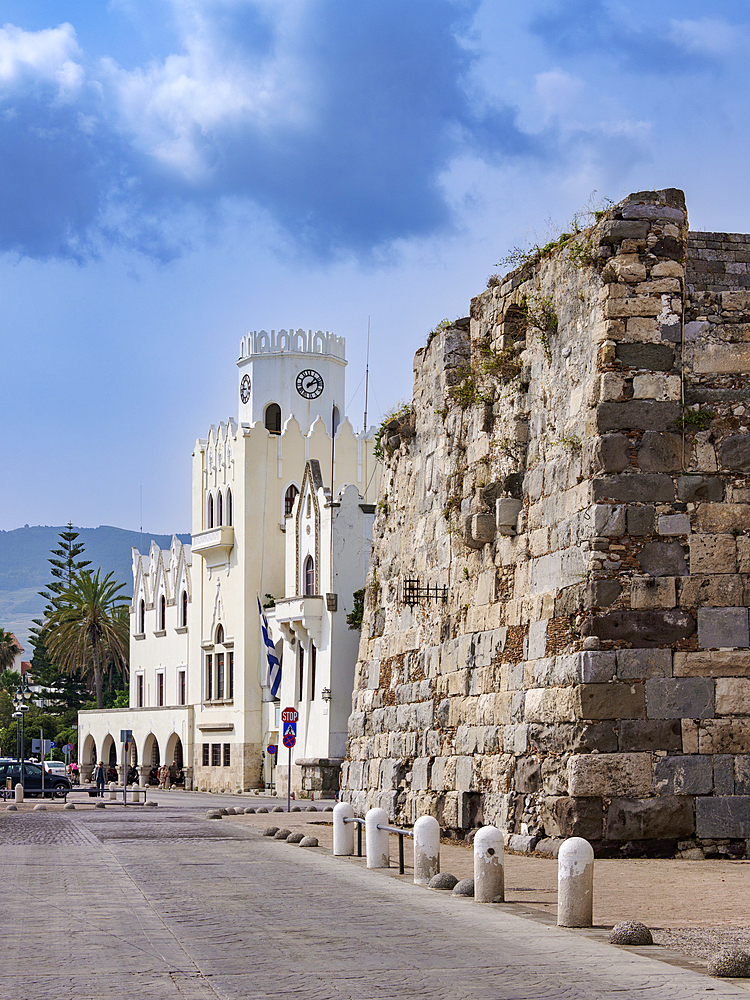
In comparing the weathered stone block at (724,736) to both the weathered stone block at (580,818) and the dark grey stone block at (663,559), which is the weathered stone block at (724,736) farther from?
the dark grey stone block at (663,559)

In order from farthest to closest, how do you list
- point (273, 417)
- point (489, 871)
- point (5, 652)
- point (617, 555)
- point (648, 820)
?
point (5, 652) < point (273, 417) < point (617, 555) < point (648, 820) < point (489, 871)

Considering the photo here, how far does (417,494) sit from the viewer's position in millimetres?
24281

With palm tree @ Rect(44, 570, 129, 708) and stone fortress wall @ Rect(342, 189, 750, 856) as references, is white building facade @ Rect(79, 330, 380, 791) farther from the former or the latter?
stone fortress wall @ Rect(342, 189, 750, 856)

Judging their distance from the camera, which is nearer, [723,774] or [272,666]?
[723,774]

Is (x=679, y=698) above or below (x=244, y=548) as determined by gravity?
below

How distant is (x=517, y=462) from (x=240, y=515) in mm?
40408

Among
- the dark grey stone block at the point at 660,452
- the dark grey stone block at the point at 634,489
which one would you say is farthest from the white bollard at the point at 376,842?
the dark grey stone block at the point at 660,452

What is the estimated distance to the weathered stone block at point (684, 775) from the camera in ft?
50.6

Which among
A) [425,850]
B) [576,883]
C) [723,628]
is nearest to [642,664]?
[723,628]

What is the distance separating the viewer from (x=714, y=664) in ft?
51.7

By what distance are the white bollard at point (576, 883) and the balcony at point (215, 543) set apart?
49632 mm

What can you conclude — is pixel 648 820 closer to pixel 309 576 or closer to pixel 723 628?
pixel 723 628

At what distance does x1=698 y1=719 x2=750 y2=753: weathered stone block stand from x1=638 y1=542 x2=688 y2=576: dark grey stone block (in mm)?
1750

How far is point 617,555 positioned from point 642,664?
1295 millimetres
